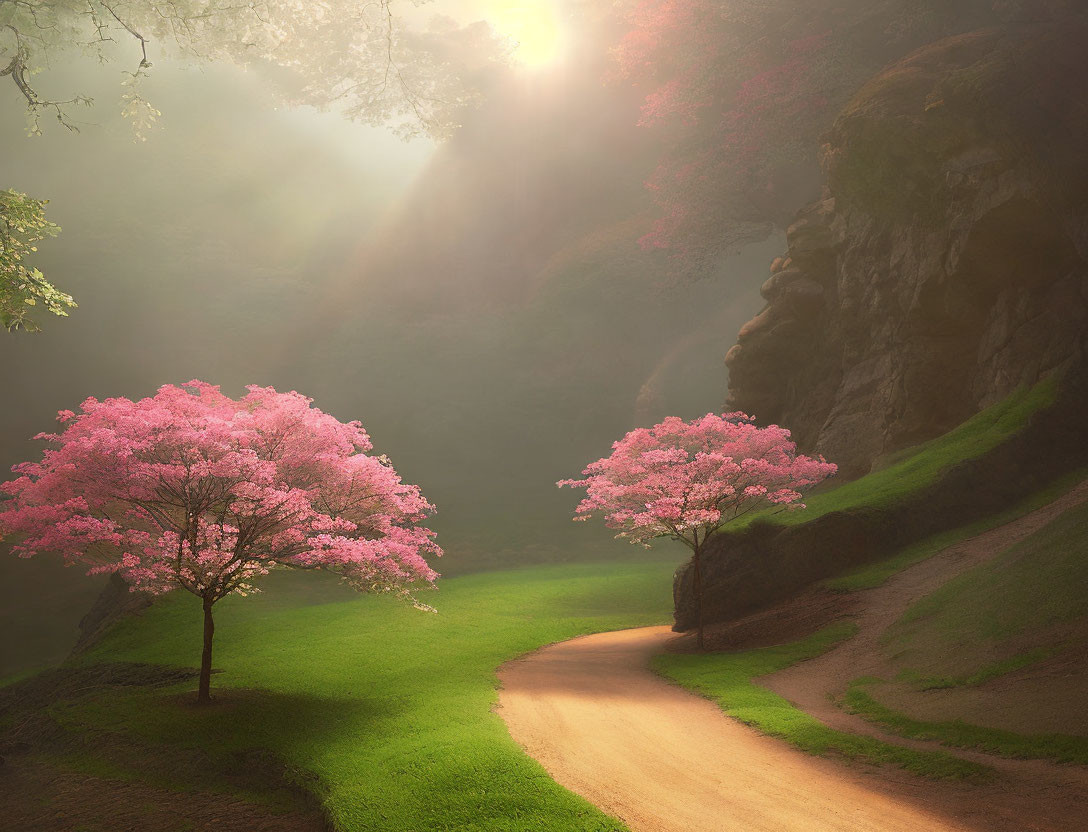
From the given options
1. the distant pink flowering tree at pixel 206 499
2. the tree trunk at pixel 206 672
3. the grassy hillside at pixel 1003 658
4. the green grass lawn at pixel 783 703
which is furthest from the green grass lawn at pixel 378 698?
the grassy hillside at pixel 1003 658

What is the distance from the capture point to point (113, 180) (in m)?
39.8

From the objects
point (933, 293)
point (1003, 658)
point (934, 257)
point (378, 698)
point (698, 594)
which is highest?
point (934, 257)

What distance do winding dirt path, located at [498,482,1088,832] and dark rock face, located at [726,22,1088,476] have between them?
974 centimetres

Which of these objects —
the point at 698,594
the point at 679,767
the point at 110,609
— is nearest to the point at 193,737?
the point at 679,767

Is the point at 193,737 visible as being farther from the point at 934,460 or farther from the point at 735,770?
the point at 934,460

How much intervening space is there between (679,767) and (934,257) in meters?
17.3

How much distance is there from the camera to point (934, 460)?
55.4 ft

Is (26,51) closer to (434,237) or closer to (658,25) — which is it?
(658,25)

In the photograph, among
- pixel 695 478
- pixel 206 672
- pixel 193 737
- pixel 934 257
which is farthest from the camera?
pixel 934 257

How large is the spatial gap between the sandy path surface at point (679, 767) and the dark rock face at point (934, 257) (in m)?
13.7

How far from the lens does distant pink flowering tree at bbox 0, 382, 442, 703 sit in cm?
993

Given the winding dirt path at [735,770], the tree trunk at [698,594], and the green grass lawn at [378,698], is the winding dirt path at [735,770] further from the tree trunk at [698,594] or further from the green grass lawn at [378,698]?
the tree trunk at [698,594]

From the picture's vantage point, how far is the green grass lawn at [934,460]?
1595cm

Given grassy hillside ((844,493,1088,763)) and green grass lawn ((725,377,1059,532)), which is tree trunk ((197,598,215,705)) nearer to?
grassy hillside ((844,493,1088,763))
